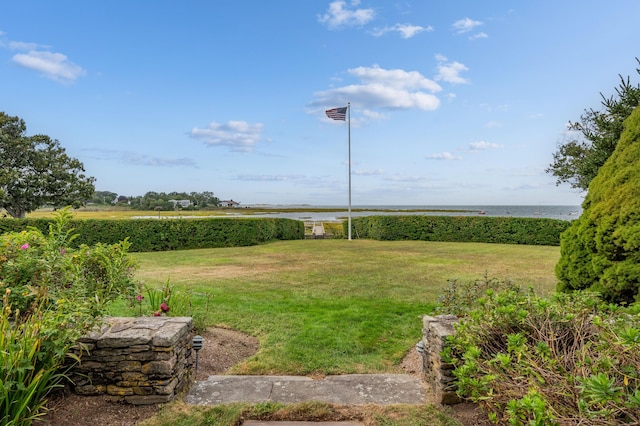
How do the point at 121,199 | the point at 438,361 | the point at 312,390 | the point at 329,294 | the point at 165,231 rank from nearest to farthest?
the point at 438,361 → the point at 312,390 → the point at 329,294 → the point at 165,231 → the point at 121,199

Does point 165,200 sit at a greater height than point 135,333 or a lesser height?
greater

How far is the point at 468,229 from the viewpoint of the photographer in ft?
61.8

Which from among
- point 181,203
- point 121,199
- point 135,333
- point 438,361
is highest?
point 121,199

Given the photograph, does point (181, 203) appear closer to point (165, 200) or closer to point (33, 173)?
point (165, 200)

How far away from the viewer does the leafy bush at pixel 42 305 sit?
6.55ft

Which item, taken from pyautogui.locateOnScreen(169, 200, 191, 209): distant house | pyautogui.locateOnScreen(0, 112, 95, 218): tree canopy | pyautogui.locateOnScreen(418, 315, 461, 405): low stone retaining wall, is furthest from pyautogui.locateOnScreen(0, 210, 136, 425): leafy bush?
pyautogui.locateOnScreen(169, 200, 191, 209): distant house

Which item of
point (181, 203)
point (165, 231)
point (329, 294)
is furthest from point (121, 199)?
point (329, 294)

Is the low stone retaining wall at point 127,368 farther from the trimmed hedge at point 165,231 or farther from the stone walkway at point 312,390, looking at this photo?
the trimmed hedge at point 165,231

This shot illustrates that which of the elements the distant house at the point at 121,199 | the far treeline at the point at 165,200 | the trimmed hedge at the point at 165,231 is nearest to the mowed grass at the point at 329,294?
→ the trimmed hedge at the point at 165,231

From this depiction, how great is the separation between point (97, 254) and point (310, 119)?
51.6ft

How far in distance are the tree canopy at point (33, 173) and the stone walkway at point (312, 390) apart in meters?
23.6

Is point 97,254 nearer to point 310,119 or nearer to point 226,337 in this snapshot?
point 226,337

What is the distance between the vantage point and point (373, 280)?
810 cm

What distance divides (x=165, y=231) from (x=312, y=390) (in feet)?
47.8
